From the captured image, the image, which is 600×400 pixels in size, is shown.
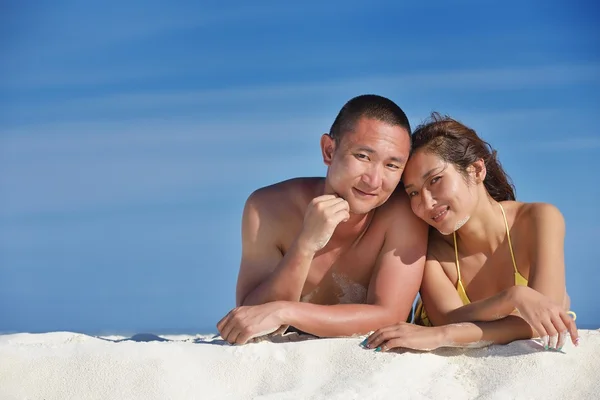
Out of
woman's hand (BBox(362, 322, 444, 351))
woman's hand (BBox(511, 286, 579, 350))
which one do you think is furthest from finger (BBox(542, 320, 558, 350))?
woman's hand (BBox(362, 322, 444, 351))

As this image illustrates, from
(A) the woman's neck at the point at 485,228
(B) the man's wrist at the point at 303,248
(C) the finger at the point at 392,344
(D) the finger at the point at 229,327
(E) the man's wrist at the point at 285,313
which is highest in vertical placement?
(A) the woman's neck at the point at 485,228

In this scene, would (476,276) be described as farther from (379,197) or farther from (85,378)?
(85,378)

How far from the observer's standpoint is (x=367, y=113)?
17.0 feet

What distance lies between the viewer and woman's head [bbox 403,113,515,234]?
515cm

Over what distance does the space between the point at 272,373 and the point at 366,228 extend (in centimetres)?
165

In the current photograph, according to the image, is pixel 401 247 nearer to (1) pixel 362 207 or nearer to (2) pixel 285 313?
(1) pixel 362 207

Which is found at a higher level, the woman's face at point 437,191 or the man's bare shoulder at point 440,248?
the woman's face at point 437,191

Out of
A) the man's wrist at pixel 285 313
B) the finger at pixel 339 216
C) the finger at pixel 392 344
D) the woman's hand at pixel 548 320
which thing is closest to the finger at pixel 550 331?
the woman's hand at pixel 548 320

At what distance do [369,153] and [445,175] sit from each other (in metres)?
0.54

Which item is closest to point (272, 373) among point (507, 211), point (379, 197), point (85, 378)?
point (85, 378)

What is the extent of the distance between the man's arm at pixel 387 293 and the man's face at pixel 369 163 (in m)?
0.30

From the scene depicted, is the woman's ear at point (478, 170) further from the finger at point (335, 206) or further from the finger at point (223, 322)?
the finger at point (223, 322)

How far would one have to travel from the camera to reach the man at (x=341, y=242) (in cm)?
485

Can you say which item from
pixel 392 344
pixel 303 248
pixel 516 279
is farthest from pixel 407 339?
pixel 516 279
